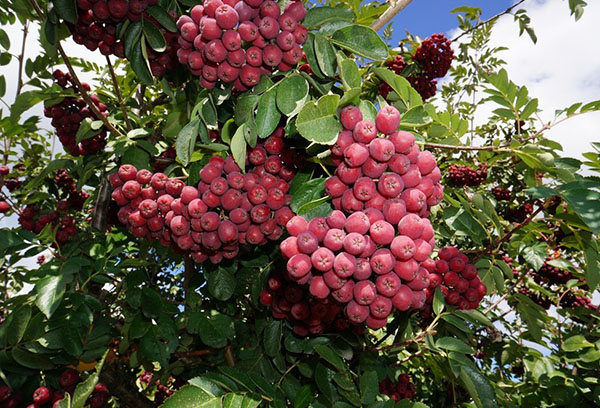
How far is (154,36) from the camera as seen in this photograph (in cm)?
198

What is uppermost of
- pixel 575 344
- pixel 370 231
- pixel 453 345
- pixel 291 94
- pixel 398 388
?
pixel 291 94

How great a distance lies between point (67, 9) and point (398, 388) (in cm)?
323

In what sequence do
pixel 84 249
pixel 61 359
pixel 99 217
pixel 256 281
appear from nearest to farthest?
1. pixel 256 281
2. pixel 61 359
3. pixel 84 249
4. pixel 99 217

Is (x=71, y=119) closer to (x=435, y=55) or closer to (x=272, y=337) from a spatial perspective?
(x=272, y=337)

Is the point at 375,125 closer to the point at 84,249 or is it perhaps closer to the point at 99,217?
the point at 84,249

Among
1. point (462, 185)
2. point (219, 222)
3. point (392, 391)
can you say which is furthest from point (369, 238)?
point (462, 185)

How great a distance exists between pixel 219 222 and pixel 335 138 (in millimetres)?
681

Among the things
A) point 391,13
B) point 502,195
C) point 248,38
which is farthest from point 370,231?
point 502,195

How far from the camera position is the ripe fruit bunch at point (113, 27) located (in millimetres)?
1937

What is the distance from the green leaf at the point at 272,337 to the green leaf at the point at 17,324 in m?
1.25

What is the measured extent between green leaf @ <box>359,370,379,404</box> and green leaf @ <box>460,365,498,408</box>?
40 cm

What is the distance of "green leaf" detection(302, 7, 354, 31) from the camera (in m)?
1.70

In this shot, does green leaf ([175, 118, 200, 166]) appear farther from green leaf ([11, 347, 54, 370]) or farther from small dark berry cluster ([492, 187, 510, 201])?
small dark berry cluster ([492, 187, 510, 201])

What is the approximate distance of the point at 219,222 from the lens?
5.81ft
